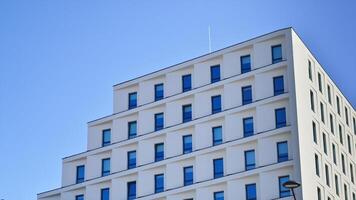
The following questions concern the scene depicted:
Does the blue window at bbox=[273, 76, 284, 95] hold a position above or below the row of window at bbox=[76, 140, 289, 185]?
above

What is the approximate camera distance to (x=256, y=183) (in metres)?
72.7

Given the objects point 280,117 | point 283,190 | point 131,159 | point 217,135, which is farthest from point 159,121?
point 283,190

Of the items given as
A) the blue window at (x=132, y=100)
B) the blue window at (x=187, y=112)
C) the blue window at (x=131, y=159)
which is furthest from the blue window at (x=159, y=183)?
the blue window at (x=132, y=100)

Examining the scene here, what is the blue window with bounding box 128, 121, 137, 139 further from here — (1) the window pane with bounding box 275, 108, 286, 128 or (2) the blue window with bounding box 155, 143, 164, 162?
(1) the window pane with bounding box 275, 108, 286, 128

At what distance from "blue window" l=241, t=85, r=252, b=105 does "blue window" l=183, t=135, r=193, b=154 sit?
6.74m

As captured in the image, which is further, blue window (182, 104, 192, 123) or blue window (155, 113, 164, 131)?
blue window (155, 113, 164, 131)

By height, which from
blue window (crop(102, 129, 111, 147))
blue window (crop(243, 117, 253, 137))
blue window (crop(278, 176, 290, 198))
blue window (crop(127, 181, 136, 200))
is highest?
blue window (crop(102, 129, 111, 147))

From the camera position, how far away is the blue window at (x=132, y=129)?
3290 inches

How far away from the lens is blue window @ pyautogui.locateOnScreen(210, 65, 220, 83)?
78875 millimetres

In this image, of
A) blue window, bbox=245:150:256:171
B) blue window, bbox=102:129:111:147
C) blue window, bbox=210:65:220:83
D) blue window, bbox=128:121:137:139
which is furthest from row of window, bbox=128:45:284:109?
blue window, bbox=245:150:256:171

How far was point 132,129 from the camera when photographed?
8412cm

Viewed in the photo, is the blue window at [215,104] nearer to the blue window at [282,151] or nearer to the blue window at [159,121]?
the blue window at [159,121]

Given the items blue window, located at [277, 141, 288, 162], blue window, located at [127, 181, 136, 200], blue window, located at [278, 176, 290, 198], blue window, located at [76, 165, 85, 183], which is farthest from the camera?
blue window, located at [76, 165, 85, 183]

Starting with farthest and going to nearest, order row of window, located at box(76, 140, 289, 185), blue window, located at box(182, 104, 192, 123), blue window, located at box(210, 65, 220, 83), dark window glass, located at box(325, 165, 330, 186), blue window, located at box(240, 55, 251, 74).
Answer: blue window, located at box(182, 104, 192, 123) → blue window, located at box(210, 65, 220, 83) → blue window, located at box(240, 55, 251, 74) → dark window glass, located at box(325, 165, 330, 186) → row of window, located at box(76, 140, 289, 185)
